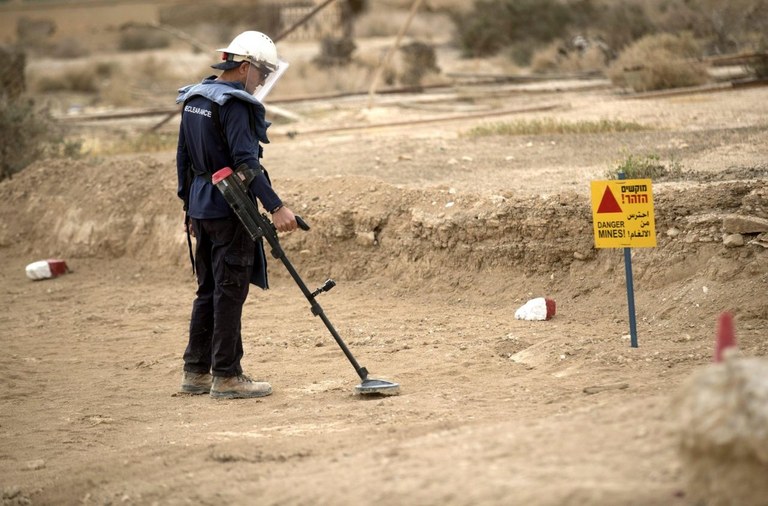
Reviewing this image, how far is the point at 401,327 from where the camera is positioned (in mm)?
8344

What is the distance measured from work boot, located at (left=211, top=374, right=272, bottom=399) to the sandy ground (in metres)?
0.07

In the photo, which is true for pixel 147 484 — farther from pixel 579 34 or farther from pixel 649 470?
pixel 579 34

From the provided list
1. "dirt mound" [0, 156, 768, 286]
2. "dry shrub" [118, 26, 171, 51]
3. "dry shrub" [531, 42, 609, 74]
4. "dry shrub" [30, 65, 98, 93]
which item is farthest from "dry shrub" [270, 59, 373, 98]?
"dry shrub" [118, 26, 171, 51]

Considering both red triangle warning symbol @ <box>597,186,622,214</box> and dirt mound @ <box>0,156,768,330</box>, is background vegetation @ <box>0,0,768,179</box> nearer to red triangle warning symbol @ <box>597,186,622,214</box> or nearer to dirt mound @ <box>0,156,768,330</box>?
dirt mound @ <box>0,156,768,330</box>

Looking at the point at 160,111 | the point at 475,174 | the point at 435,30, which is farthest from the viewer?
the point at 435,30

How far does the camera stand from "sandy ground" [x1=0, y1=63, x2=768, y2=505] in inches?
179

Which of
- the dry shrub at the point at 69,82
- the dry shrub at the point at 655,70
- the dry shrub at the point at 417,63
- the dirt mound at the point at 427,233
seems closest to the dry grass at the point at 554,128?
the dirt mound at the point at 427,233

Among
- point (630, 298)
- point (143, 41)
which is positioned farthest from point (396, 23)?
point (630, 298)

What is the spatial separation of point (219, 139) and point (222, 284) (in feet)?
2.92

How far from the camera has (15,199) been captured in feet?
40.1

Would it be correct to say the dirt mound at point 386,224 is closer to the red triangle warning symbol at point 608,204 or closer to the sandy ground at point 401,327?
the sandy ground at point 401,327

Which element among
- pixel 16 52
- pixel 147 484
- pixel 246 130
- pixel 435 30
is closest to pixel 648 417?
pixel 147 484

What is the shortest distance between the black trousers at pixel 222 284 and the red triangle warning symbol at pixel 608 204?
2198mm

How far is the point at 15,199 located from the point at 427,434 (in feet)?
27.7
